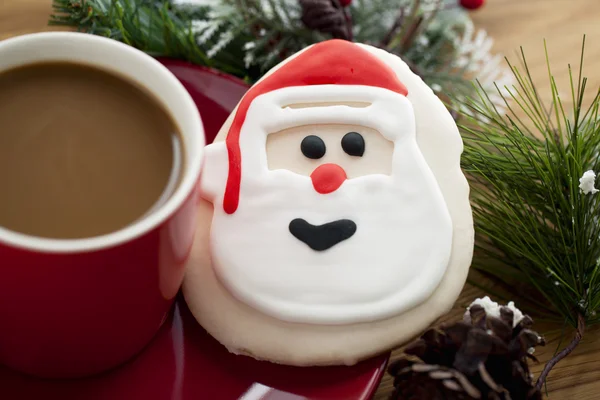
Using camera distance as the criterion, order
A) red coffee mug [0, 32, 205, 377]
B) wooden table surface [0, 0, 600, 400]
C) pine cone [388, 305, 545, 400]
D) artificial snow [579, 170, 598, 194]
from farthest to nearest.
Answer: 1. wooden table surface [0, 0, 600, 400]
2. artificial snow [579, 170, 598, 194]
3. pine cone [388, 305, 545, 400]
4. red coffee mug [0, 32, 205, 377]

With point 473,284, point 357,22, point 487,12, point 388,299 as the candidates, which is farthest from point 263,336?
point 487,12

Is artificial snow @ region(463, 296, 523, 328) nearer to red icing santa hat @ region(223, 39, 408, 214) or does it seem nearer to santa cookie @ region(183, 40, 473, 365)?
santa cookie @ region(183, 40, 473, 365)

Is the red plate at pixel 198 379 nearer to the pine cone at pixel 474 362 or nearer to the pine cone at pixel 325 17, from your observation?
the pine cone at pixel 474 362

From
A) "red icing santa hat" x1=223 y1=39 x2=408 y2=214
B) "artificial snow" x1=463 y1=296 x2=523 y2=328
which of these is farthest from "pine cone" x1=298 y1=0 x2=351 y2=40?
"artificial snow" x1=463 y1=296 x2=523 y2=328

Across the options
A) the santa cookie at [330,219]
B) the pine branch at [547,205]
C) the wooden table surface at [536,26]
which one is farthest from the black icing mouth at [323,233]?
the wooden table surface at [536,26]

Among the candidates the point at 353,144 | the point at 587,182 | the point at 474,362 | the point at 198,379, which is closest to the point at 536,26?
the point at 587,182

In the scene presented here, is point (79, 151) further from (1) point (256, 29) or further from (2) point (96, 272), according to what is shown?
(1) point (256, 29)
